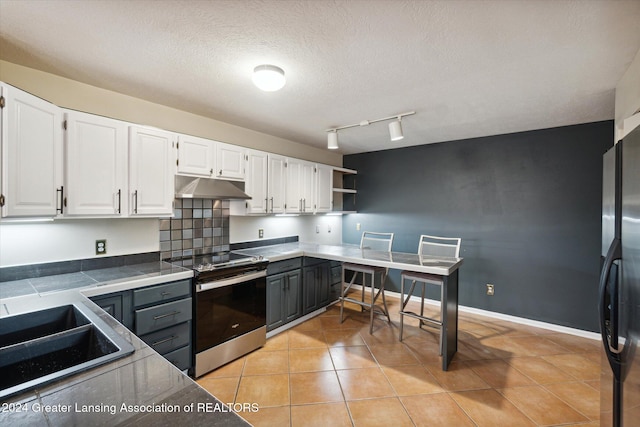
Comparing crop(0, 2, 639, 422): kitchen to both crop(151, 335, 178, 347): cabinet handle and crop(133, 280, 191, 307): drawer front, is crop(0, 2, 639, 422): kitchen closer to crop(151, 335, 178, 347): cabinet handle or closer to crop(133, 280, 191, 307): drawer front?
crop(133, 280, 191, 307): drawer front

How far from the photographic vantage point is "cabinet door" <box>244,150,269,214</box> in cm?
314

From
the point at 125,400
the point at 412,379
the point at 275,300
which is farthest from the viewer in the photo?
the point at 275,300

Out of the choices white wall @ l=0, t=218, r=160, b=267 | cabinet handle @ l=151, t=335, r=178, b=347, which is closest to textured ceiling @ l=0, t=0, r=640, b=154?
white wall @ l=0, t=218, r=160, b=267

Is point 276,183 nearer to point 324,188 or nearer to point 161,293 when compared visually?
point 324,188

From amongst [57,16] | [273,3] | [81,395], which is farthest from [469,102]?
[81,395]

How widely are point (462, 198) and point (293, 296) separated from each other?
2.68 meters

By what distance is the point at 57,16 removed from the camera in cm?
143

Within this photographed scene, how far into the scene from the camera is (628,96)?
193 centimetres

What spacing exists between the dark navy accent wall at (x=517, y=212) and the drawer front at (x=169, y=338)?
322cm

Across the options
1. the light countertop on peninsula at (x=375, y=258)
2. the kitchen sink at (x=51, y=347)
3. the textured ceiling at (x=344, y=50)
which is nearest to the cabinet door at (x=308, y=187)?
the light countertop on peninsula at (x=375, y=258)

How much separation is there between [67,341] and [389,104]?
2717mm

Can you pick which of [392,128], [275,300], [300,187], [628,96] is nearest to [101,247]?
[275,300]

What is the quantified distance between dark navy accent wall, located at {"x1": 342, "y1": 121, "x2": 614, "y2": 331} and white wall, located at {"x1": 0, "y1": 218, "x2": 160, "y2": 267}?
136 inches

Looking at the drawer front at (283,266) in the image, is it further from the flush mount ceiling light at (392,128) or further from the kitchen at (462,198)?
the flush mount ceiling light at (392,128)
